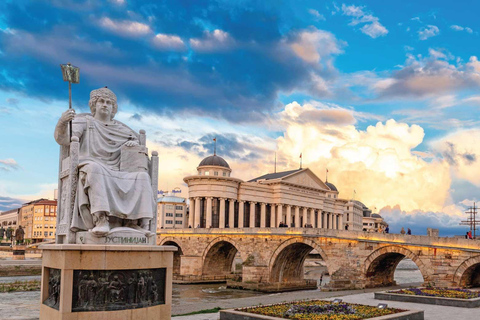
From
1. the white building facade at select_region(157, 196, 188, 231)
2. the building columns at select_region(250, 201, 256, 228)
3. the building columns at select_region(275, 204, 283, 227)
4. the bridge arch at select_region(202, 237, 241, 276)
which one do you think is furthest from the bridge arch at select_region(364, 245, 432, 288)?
the white building facade at select_region(157, 196, 188, 231)

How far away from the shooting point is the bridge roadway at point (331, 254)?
91.9 ft

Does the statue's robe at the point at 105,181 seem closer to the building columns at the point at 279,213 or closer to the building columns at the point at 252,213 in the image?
the building columns at the point at 252,213

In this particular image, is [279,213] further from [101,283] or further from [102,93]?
[101,283]

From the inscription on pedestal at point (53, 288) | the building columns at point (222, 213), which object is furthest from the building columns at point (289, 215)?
the inscription on pedestal at point (53, 288)

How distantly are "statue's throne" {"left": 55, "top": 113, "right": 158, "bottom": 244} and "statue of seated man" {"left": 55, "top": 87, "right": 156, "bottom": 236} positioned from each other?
10cm

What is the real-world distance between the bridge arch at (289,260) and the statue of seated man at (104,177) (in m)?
27.9

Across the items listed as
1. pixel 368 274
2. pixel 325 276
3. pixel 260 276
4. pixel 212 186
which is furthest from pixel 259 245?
pixel 212 186

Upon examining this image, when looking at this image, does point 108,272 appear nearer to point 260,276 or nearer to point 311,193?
point 260,276

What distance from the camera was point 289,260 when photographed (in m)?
39.7

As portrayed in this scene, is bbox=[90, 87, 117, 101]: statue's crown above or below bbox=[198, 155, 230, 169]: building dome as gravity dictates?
below

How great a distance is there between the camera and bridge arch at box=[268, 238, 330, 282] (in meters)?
37.4

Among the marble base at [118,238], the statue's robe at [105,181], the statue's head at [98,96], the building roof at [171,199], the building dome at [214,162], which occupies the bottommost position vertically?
the marble base at [118,238]

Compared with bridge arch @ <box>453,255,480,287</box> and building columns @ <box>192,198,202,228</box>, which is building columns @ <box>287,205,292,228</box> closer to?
building columns @ <box>192,198,202,228</box>

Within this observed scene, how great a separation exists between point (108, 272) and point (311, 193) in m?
67.9
